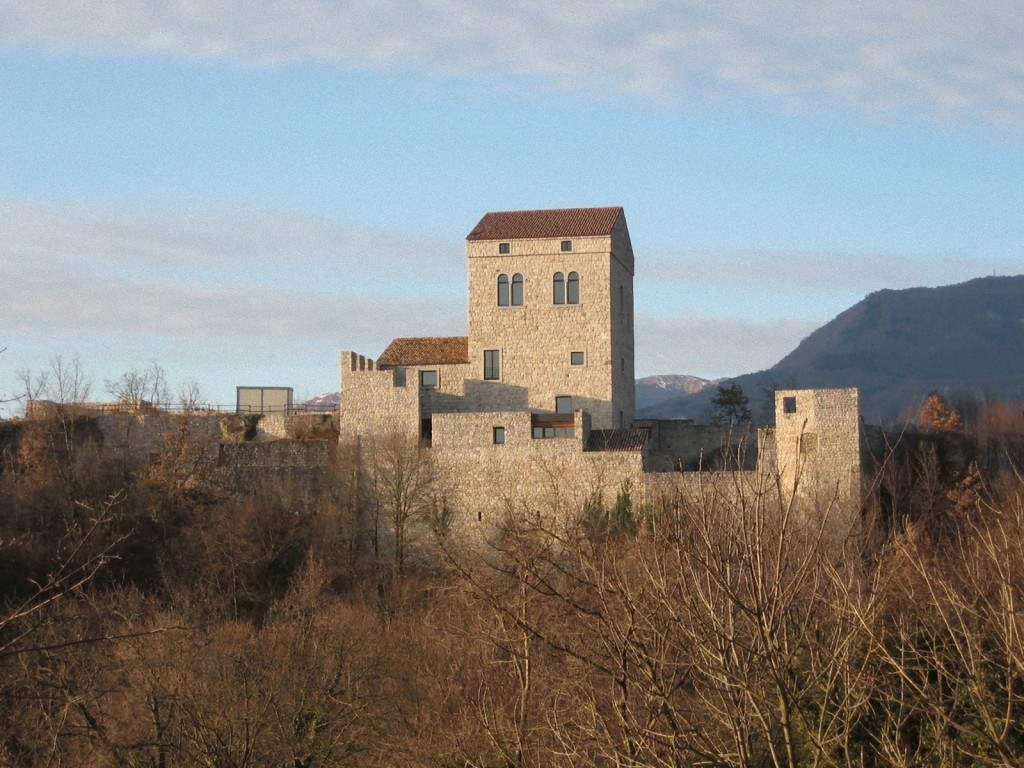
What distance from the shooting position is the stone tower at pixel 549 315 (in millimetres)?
43875

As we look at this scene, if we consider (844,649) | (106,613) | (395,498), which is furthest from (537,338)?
(844,649)

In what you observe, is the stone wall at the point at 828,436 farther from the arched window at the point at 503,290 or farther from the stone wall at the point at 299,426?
the stone wall at the point at 299,426

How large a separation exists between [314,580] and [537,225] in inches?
521

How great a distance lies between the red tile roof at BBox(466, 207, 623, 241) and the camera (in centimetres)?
4469

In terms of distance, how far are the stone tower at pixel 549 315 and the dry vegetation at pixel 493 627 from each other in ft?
13.3

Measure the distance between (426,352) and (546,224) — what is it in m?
5.39

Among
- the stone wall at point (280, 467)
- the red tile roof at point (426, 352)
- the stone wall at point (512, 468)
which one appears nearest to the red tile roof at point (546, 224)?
the red tile roof at point (426, 352)

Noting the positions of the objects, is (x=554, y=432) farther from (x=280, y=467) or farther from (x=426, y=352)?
(x=280, y=467)

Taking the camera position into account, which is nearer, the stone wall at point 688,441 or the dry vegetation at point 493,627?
the dry vegetation at point 493,627

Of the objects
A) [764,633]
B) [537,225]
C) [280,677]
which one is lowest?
[280,677]

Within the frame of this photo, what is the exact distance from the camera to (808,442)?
38.8m

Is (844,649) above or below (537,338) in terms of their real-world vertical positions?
below

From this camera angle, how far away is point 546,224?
45.2 m

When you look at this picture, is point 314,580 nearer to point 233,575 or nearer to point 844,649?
point 233,575
